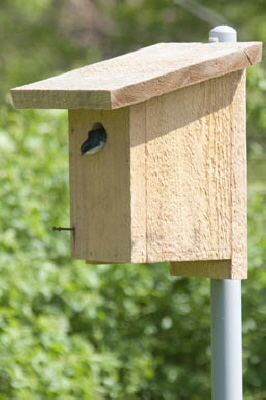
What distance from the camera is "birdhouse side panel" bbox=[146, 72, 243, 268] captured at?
278cm

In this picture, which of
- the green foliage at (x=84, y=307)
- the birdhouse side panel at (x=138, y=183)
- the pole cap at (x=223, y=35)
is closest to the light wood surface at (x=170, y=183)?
the birdhouse side panel at (x=138, y=183)

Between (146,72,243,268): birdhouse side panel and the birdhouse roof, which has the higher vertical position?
the birdhouse roof

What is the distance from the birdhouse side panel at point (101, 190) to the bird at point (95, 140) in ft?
0.05

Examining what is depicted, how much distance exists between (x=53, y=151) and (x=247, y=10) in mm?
3224

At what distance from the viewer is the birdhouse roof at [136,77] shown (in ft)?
8.66

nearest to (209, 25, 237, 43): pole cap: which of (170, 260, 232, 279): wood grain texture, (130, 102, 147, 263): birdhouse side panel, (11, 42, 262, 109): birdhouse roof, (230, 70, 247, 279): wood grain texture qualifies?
(11, 42, 262, 109): birdhouse roof

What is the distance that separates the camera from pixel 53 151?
4.91m

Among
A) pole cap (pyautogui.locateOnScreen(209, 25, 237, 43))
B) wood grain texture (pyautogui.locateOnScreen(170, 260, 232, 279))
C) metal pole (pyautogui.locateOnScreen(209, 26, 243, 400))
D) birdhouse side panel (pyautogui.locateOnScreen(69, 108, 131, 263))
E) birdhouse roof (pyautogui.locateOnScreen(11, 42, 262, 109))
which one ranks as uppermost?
pole cap (pyautogui.locateOnScreen(209, 25, 237, 43))

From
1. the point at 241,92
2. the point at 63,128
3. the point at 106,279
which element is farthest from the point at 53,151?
the point at 241,92

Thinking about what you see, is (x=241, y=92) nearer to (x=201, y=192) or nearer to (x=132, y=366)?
(x=201, y=192)

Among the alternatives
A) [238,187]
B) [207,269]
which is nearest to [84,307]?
[207,269]

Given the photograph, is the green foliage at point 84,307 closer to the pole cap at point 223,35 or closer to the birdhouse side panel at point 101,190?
the birdhouse side panel at point 101,190

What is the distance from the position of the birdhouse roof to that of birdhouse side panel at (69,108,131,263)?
108 mm

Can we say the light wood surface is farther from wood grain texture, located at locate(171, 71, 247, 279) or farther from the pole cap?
the pole cap
